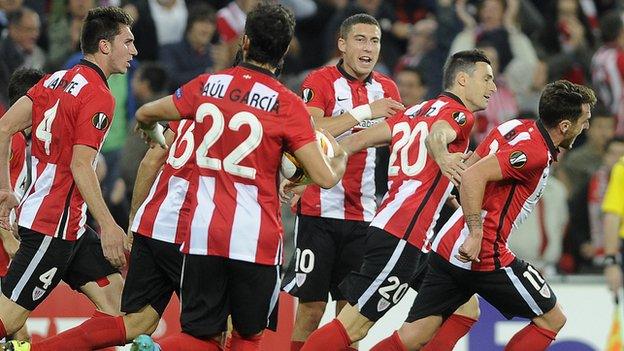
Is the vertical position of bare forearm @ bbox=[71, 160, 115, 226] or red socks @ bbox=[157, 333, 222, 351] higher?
bare forearm @ bbox=[71, 160, 115, 226]

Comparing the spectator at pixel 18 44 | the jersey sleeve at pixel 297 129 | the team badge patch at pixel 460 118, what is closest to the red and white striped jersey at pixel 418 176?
the team badge patch at pixel 460 118

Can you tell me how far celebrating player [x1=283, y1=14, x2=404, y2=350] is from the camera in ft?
31.2

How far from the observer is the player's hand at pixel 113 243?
8.21 m

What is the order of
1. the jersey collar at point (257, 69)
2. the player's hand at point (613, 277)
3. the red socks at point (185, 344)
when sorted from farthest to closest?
1. the player's hand at point (613, 277)
2. the red socks at point (185, 344)
3. the jersey collar at point (257, 69)

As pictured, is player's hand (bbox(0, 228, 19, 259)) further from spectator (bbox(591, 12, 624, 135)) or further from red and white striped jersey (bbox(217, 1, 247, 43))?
spectator (bbox(591, 12, 624, 135))

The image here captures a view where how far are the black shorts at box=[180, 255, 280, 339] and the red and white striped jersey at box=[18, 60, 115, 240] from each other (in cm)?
132

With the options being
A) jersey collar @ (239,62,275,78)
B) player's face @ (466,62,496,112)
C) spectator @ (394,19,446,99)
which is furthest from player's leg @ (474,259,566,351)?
spectator @ (394,19,446,99)

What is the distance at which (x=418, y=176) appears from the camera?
8.84 meters

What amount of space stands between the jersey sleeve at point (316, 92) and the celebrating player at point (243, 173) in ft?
6.53

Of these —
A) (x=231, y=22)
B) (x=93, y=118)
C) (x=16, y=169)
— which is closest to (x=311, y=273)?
(x=93, y=118)

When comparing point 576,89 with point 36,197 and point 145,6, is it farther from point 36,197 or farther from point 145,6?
point 145,6

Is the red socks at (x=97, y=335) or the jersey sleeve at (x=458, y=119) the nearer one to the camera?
the red socks at (x=97, y=335)

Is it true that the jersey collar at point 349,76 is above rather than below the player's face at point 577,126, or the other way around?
above

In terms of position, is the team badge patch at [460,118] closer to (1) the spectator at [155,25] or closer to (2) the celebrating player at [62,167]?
(2) the celebrating player at [62,167]
